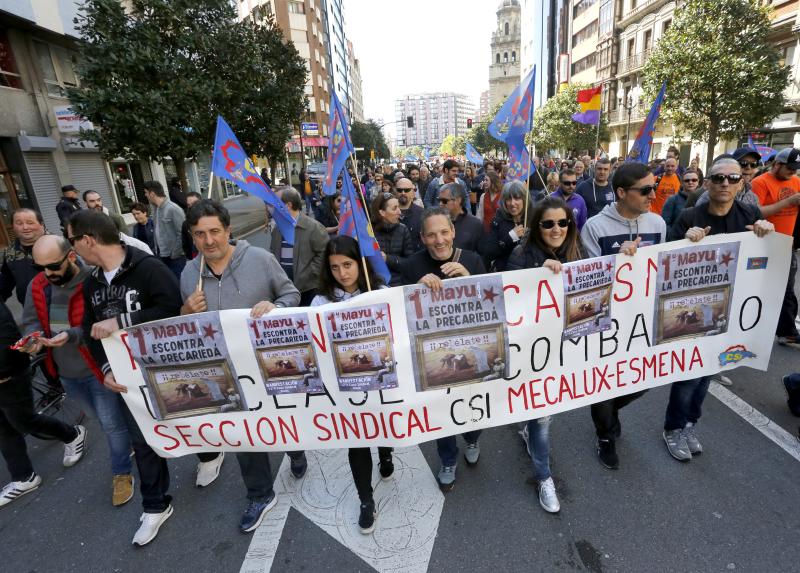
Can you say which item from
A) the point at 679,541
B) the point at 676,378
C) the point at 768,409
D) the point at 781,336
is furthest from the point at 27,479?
the point at 781,336

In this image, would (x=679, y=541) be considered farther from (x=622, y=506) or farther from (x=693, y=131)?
(x=693, y=131)

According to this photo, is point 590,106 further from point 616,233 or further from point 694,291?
point 694,291

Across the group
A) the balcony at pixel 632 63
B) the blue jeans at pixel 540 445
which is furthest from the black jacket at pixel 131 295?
the balcony at pixel 632 63

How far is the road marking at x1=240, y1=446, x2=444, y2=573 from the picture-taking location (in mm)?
2547

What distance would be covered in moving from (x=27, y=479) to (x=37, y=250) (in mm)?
1827

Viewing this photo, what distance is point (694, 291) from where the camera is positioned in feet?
9.54

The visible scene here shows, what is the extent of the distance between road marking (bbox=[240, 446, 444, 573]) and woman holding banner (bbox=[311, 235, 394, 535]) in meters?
0.12

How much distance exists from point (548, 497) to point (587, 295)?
4.29 ft

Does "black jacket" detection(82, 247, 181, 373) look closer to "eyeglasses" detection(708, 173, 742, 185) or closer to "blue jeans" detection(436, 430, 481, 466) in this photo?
"blue jeans" detection(436, 430, 481, 466)

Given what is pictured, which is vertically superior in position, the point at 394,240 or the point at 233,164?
the point at 233,164

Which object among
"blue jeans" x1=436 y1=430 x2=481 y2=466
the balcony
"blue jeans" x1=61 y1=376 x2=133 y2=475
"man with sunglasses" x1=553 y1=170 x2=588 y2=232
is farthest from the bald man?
the balcony

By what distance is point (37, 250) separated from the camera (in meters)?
2.75

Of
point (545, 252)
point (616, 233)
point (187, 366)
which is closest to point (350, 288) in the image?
point (187, 366)

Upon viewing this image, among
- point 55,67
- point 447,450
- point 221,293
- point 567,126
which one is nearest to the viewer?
point 221,293
